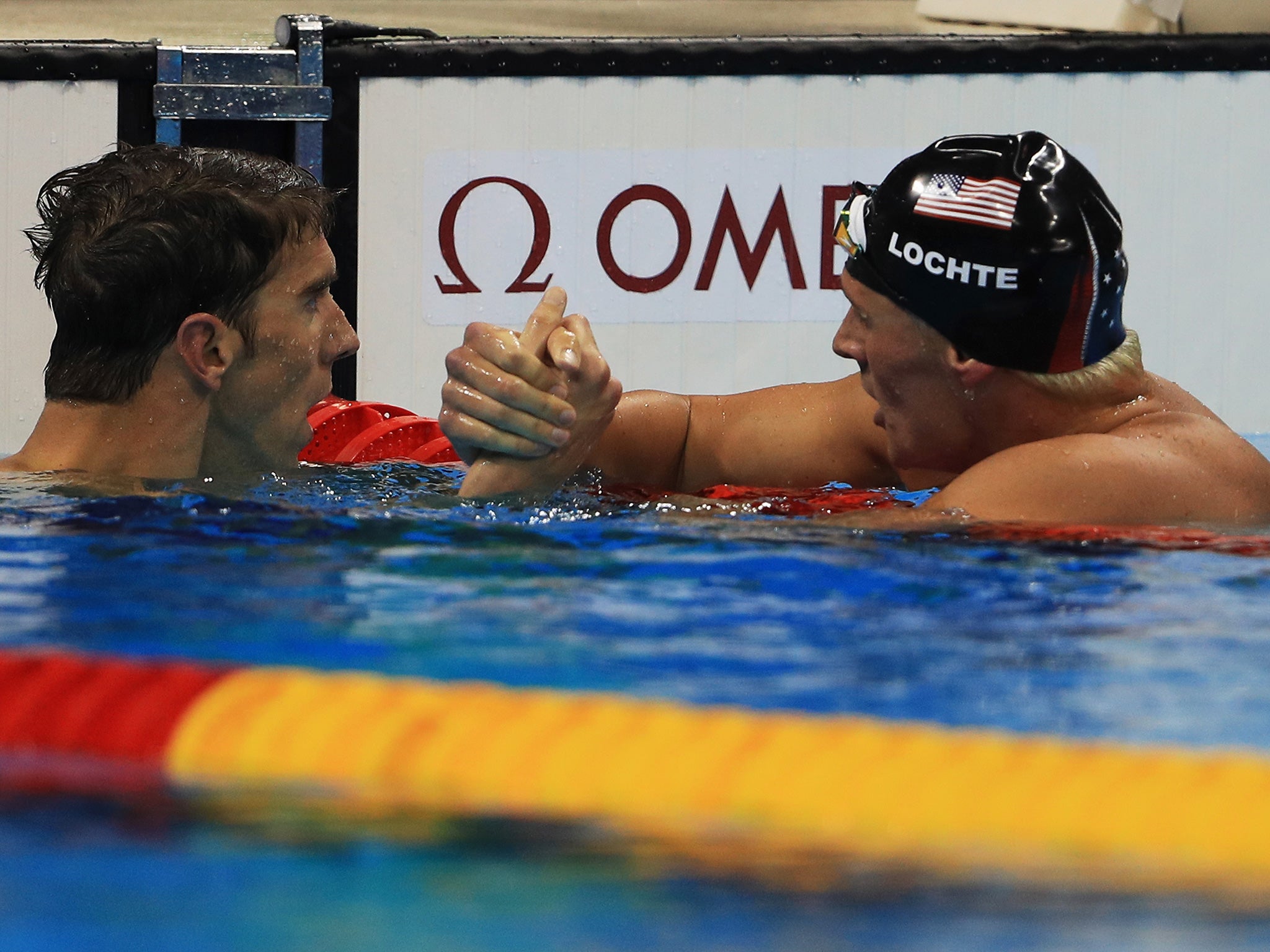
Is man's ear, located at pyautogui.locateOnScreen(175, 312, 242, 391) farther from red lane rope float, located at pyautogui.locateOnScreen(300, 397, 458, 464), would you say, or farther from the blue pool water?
red lane rope float, located at pyautogui.locateOnScreen(300, 397, 458, 464)

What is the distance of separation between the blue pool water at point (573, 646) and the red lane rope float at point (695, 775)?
0.25 feet

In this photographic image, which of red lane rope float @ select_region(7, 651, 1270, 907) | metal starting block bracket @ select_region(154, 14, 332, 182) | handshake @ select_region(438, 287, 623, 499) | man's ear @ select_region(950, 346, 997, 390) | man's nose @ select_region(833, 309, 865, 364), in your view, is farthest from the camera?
metal starting block bracket @ select_region(154, 14, 332, 182)

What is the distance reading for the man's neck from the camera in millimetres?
2873

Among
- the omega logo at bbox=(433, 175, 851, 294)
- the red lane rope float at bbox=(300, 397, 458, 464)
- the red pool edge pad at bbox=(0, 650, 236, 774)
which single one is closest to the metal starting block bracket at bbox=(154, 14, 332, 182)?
the omega logo at bbox=(433, 175, 851, 294)

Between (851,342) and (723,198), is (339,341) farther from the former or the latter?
(723,198)

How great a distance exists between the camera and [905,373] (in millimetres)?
2973

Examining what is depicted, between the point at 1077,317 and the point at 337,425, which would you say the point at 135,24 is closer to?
the point at 337,425

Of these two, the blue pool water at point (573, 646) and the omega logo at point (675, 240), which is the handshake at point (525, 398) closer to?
the blue pool water at point (573, 646)

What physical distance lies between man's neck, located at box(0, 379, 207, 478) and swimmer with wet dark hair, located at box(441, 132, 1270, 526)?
0.55m

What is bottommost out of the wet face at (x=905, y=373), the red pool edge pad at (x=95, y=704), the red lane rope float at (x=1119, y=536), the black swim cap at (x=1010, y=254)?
the red pool edge pad at (x=95, y=704)

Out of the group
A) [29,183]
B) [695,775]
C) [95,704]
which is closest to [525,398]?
[95,704]

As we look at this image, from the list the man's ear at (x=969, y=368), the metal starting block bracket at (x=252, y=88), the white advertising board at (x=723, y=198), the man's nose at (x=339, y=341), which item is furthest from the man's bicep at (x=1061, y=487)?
the metal starting block bracket at (x=252, y=88)

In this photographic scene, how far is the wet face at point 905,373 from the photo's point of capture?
9.65ft

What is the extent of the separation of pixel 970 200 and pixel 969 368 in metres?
0.31
